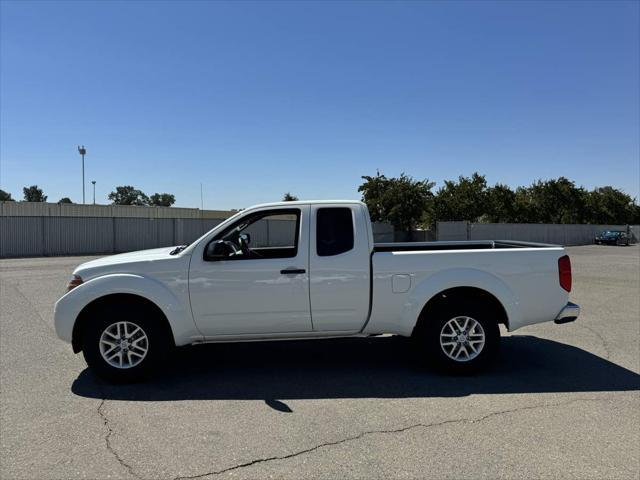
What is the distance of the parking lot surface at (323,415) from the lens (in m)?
3.40

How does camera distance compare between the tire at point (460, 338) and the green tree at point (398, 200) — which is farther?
the green tree at point (398, 200)

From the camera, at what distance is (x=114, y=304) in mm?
5035

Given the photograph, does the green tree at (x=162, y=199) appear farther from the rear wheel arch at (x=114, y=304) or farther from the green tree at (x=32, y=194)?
the rear wheel arch at (x=114, y=304)

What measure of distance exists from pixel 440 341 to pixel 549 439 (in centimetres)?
158

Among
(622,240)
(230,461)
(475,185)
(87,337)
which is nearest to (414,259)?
(230,461)

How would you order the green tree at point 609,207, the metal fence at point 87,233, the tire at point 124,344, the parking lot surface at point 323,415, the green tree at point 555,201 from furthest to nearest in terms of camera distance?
the green tree at point 609,207 < the green tree at point 555,201 < the metal fence at point 87,233 < the tire at point 124,344 < the parking lot surface at point 323,415

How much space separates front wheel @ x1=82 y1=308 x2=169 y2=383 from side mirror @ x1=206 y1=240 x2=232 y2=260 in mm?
930

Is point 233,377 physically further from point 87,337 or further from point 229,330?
point 87,337

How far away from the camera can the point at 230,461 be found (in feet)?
11.3

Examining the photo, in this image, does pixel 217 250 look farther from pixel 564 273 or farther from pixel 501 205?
pixel 501 205

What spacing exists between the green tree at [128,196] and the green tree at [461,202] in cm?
10884

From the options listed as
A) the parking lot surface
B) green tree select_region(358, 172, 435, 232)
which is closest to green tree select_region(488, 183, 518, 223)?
green tree select_region(358, 172, 435, 232)

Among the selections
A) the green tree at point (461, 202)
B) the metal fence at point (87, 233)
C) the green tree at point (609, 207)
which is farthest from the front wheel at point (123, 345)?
the green tree at point (609, 207)

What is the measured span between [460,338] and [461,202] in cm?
4175
